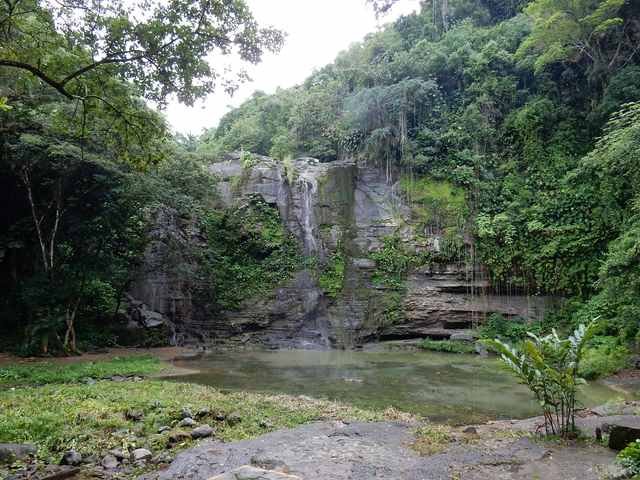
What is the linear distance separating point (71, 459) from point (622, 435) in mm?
5635

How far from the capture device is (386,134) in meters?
22.6

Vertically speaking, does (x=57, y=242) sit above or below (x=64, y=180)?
below

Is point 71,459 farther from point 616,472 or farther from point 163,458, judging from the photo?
point 616,472

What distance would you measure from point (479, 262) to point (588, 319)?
17.7 ft

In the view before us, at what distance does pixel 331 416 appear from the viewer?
673 centimetres

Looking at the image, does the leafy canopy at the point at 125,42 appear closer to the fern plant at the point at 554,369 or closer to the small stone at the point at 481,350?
the fern plant at the point at 554,369

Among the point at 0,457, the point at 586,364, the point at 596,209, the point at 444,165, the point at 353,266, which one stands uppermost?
the point at 444,165

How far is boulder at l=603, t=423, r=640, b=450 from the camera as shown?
453 cm

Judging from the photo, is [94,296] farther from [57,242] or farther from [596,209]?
[596,209]

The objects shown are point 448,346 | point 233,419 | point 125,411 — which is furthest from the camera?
point 448,346

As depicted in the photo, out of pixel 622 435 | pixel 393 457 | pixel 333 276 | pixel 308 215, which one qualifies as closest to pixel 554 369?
pixel 622 435

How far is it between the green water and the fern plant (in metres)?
1.80

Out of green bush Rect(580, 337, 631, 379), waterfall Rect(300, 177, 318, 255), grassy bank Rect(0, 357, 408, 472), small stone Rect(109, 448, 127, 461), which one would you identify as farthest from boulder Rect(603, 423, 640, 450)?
waterfall Rect(300, 177, 318, 255)

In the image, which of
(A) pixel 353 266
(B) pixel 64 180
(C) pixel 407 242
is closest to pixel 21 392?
(B) pixel 64 180
